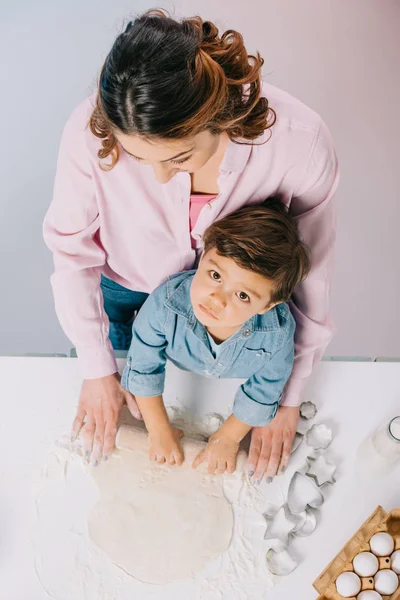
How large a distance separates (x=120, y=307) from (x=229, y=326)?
1.14ft

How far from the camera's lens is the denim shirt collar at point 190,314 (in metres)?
0.90

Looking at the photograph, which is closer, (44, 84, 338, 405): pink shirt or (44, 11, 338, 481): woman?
(44, 11, 338, 481): woman

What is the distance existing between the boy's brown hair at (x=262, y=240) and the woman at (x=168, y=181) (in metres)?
0.03

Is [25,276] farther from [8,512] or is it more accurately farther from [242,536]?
[242,536]

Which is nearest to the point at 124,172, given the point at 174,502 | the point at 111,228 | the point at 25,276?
the point at 111,228

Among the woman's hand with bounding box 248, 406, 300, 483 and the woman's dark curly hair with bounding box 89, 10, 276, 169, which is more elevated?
the woman's dark curly hair with bounding box 89, 10, 276, 169

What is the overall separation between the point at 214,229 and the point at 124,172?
0.15 m

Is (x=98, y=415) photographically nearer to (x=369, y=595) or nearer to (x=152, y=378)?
(x=152, y=378)

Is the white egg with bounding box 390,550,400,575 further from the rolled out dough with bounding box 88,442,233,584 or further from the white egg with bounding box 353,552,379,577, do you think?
the rolled out dough with bounding box 88,442,233,584

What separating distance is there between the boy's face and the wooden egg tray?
0.37 metres

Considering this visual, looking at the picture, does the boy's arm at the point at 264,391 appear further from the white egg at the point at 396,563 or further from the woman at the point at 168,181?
the white egg at the point at 396,563

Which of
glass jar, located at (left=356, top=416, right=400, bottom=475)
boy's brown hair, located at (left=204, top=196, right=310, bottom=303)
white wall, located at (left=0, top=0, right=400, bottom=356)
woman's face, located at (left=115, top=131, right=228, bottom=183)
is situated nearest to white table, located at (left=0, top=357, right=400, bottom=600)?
glass jar, located at (left=356, top=416, right=400, bottom=475)

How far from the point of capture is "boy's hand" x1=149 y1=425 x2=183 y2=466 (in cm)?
98

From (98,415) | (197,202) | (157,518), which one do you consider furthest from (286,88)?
(157,518)
